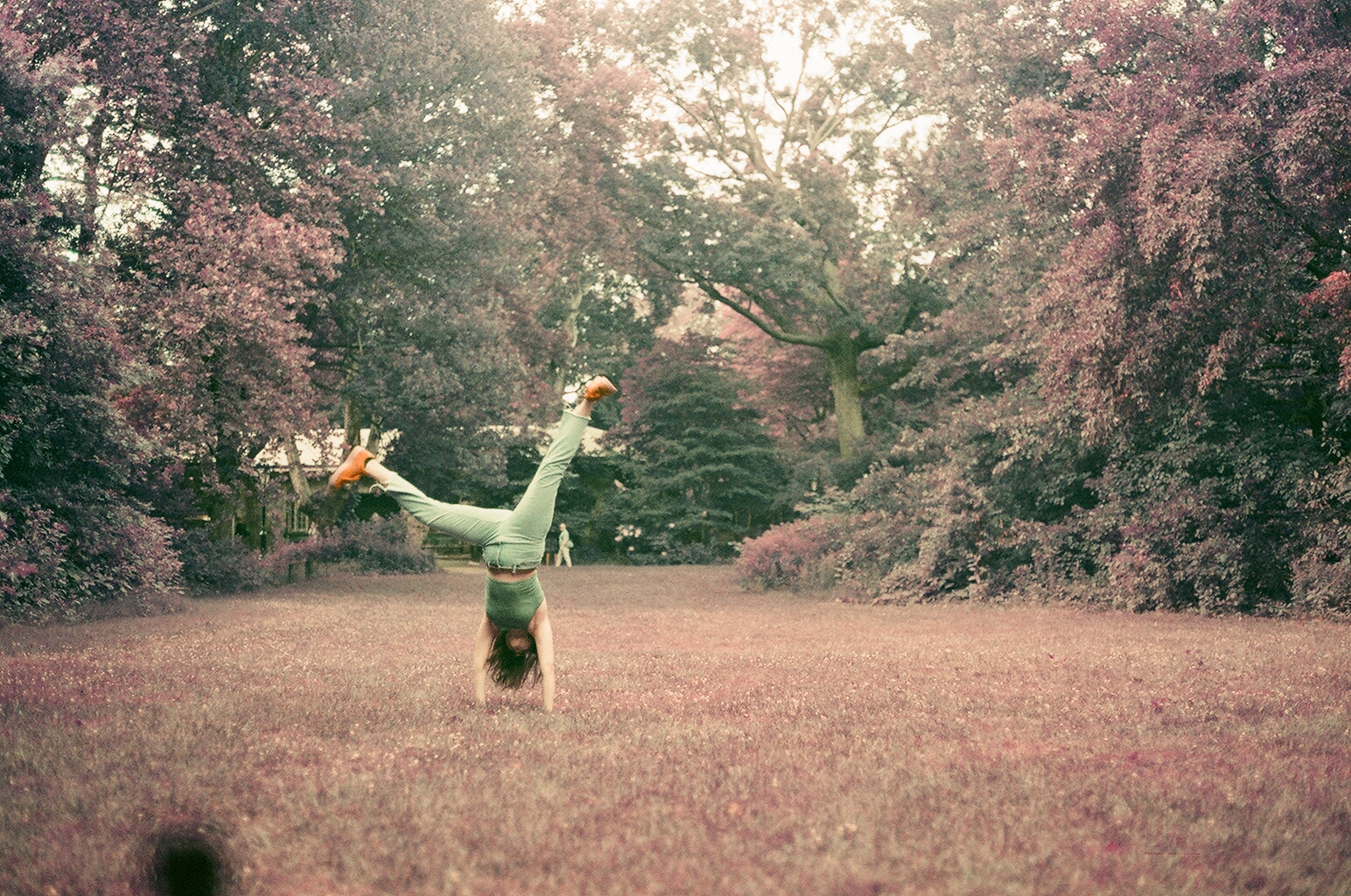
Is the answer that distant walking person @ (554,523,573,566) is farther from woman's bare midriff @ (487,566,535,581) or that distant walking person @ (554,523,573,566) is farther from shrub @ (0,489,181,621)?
woman's bare midriff @ (487,566,535,581)

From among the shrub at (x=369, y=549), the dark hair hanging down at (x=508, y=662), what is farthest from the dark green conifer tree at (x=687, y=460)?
the dark hair hanging down at (x=508, y=662)

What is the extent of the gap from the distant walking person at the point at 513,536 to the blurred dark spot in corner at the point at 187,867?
134 inches

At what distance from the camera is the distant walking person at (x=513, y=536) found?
8500 mm

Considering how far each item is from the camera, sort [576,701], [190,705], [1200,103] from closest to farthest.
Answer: [190,705]
[576,701]
[1200,103]

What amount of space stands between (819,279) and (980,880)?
32.7 meters

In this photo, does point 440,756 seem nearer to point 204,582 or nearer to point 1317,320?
point 1317,320

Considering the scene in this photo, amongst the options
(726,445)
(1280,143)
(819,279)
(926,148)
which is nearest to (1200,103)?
(1280,143)

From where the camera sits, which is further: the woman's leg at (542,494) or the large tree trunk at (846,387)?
the large tree trunk at (846,387)

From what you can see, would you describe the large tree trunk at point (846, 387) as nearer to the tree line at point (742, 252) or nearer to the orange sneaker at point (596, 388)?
the tree line at point (742, 252)

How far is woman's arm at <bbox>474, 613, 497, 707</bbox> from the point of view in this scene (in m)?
9.07

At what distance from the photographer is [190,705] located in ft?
29.4

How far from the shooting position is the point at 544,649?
29.3 ft

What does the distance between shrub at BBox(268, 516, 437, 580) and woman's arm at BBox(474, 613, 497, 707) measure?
24.3m

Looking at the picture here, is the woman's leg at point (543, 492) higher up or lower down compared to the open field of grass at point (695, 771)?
higher up
